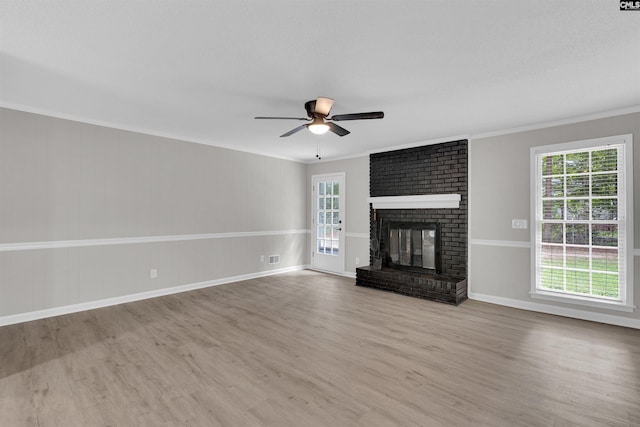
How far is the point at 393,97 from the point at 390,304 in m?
2.84

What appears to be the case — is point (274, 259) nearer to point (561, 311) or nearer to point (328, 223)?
point (328, 223)

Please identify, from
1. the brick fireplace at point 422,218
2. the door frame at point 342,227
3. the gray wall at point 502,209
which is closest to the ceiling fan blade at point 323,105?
the brick fireplace at point 422,218

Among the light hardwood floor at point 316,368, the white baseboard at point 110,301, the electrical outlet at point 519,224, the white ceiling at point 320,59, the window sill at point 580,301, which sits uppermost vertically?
the white ceiling at point 320,59

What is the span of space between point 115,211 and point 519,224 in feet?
18.9

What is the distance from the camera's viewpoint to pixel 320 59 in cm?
243

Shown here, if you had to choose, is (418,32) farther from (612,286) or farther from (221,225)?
(221,225)

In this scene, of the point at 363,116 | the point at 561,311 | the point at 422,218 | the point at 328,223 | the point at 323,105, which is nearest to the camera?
the point at 363,116

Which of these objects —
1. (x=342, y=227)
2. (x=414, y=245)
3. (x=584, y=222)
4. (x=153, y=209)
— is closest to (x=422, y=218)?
(x=414, y=245)

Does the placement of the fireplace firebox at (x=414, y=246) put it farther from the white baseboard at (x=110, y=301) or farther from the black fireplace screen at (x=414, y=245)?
the white baseboard at (x=110, y=301)

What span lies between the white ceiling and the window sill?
2287mm

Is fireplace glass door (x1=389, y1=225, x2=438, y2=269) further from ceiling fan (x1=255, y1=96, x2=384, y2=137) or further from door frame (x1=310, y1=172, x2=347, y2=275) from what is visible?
ceiling fan (x1=255, y1=96, x2=384, y2=137)

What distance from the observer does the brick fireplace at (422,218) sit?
4746 mm

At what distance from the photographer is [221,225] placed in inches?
219

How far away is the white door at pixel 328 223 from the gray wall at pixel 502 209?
2.59m
